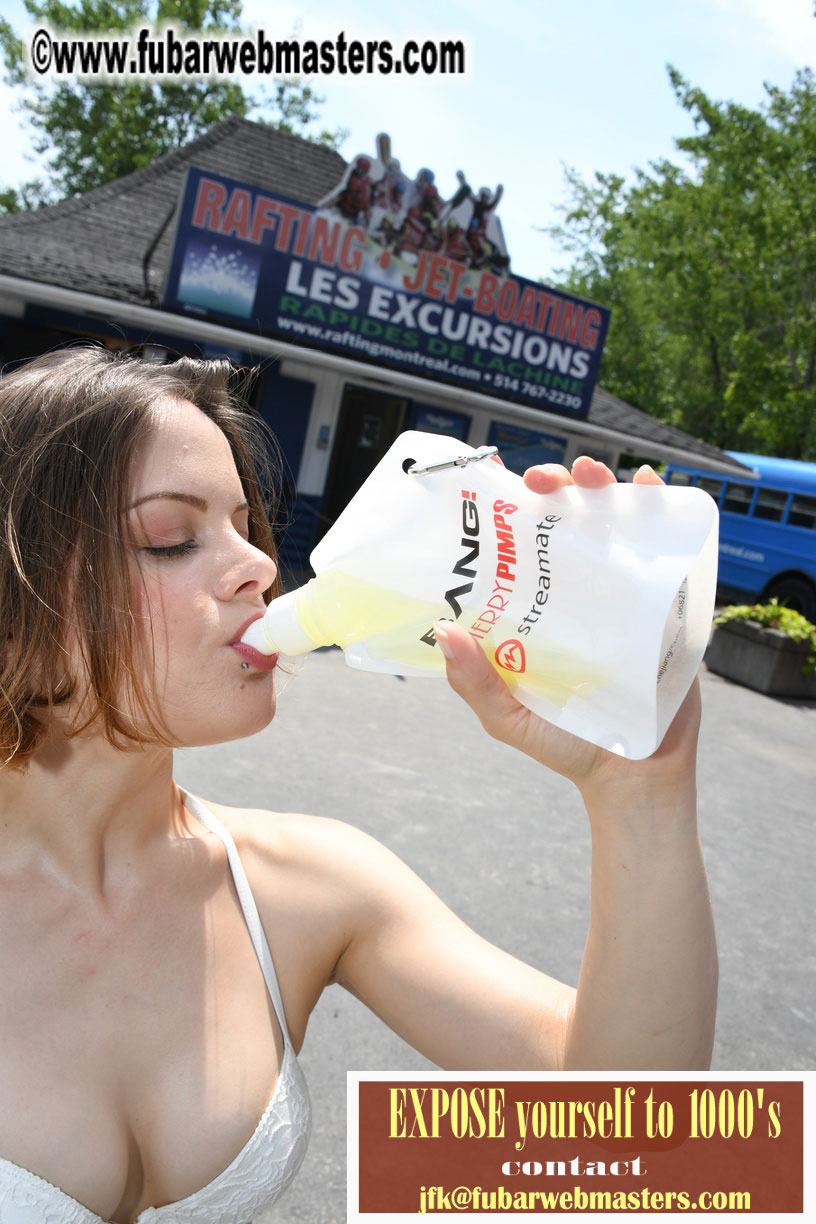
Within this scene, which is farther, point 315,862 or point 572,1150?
point 315,862

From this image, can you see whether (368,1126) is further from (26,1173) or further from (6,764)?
(6,764)

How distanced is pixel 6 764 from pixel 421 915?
76cm

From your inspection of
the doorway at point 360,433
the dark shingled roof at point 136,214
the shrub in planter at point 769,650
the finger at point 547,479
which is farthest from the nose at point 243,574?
the doorway at point 360,433

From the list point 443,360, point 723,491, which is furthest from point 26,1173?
point 723,491

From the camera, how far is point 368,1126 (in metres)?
1.49

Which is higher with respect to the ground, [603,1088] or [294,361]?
[294,361]

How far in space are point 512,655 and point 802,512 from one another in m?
15.4

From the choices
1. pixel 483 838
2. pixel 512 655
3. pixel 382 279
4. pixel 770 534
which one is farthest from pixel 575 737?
pixel 770 534

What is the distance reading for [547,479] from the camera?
50.1 inches

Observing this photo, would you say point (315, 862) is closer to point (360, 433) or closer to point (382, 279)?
point (382, 279)

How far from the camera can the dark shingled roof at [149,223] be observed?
11016mm

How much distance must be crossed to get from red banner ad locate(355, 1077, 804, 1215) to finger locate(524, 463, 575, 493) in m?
0.85

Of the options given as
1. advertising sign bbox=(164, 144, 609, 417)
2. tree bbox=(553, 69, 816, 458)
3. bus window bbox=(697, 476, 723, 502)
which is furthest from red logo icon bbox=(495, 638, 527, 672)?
tree bbox=(553, 69, 816, 458)

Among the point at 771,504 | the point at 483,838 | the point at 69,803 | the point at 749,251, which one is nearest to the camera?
the point at 69,803
